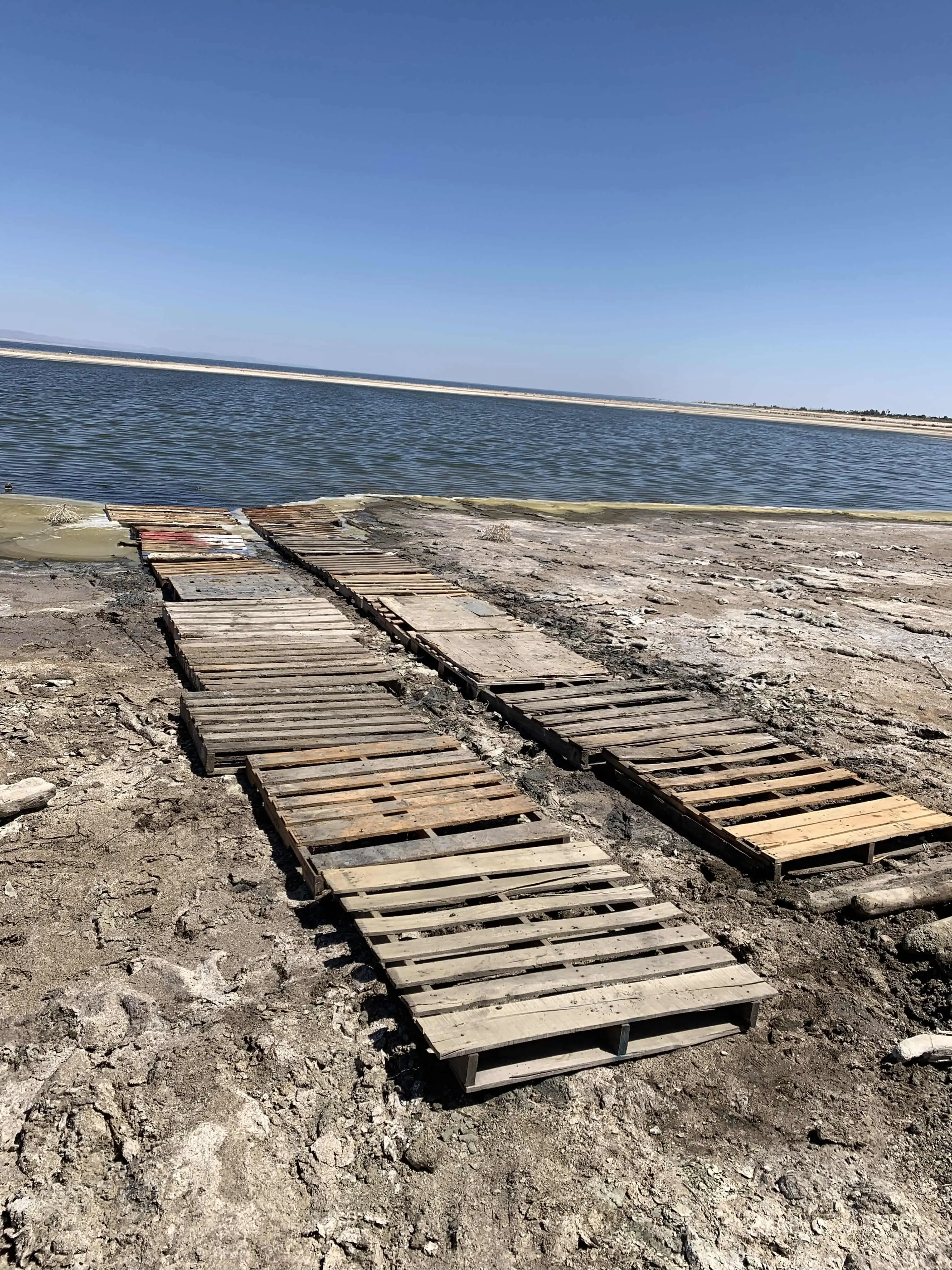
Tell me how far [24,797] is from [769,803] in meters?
5.21

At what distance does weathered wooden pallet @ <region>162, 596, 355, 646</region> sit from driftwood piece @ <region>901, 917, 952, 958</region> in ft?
21.5

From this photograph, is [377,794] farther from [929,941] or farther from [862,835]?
[929,941]

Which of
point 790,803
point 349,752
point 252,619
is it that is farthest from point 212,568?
point 790,803

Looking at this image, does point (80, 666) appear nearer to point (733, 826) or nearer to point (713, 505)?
point (733, 826)

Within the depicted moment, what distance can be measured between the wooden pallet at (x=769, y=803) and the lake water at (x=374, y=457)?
14939 mm

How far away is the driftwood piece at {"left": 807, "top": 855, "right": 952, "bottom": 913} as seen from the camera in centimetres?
536

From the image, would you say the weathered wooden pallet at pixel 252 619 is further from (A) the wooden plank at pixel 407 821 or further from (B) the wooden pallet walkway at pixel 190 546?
(A) the wooden plank at pixel 407 821

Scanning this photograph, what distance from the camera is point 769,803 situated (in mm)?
6422

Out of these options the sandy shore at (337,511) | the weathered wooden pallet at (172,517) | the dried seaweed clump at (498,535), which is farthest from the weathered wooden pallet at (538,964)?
the weathered wooden pallet at (172,517)

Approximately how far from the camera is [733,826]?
599cm

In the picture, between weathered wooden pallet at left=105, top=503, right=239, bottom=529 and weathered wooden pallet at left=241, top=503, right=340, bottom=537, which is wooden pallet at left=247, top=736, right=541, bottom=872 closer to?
weathered wooden pallet at left=241, top=503, right=340, bottom=537

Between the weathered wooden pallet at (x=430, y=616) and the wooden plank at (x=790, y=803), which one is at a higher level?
the wooden plank at (x=790, y=803)

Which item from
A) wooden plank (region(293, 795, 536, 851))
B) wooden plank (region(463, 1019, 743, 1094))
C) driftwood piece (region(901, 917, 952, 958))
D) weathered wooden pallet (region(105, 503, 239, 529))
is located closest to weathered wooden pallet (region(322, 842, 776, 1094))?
wooden plank (region(463, 1019, 743, 1094))

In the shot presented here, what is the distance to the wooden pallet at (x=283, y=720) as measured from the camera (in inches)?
265
